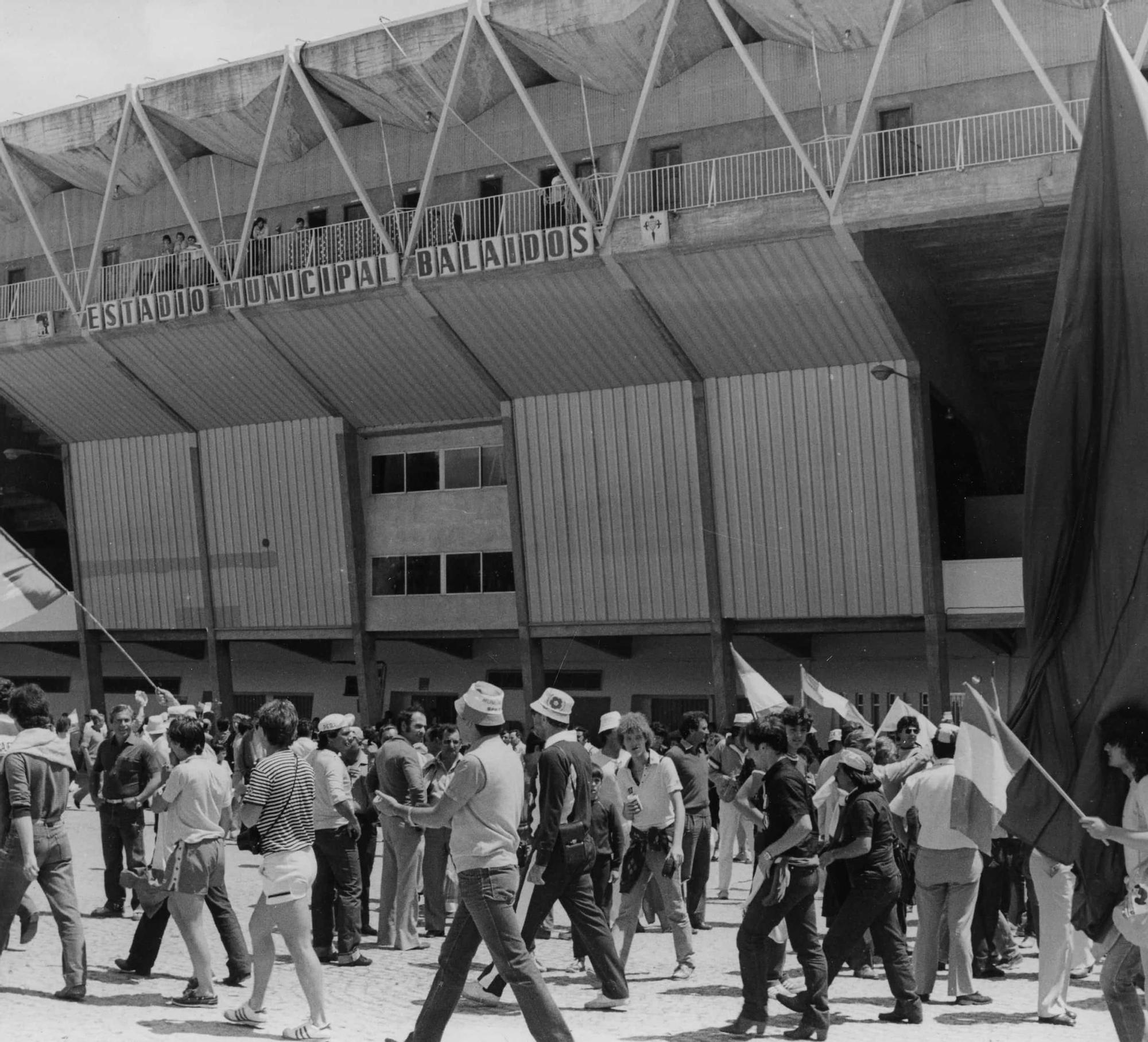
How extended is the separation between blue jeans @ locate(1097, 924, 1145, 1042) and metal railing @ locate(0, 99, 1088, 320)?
59.0ft

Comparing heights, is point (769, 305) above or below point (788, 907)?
above

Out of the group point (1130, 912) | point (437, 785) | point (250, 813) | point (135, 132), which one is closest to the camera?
point (1130, 912)

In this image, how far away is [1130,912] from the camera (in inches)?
241

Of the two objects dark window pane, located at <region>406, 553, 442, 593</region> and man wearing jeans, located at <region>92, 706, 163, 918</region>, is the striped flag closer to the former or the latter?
man wearing jeans, located at <region>92, 706, 163, 918</region>

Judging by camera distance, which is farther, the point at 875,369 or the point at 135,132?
the point at 135,132

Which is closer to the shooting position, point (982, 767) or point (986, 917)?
point (982, 767)

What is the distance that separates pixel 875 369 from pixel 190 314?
44.3 feet

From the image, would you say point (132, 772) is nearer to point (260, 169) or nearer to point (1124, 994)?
point (1124, 994)

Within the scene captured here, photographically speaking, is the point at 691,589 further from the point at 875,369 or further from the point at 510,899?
the point at 510,899

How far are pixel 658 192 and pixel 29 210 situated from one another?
13648 millimetres

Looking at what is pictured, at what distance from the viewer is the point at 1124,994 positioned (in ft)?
21.4

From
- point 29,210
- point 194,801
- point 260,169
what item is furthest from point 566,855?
point 29,210

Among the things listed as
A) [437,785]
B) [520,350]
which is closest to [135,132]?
[520,350]

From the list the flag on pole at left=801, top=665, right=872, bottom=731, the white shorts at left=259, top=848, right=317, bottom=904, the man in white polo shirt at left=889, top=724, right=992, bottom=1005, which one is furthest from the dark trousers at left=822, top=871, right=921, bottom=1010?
the flag on pole at left=801, top=665, right=872, bottom=731
